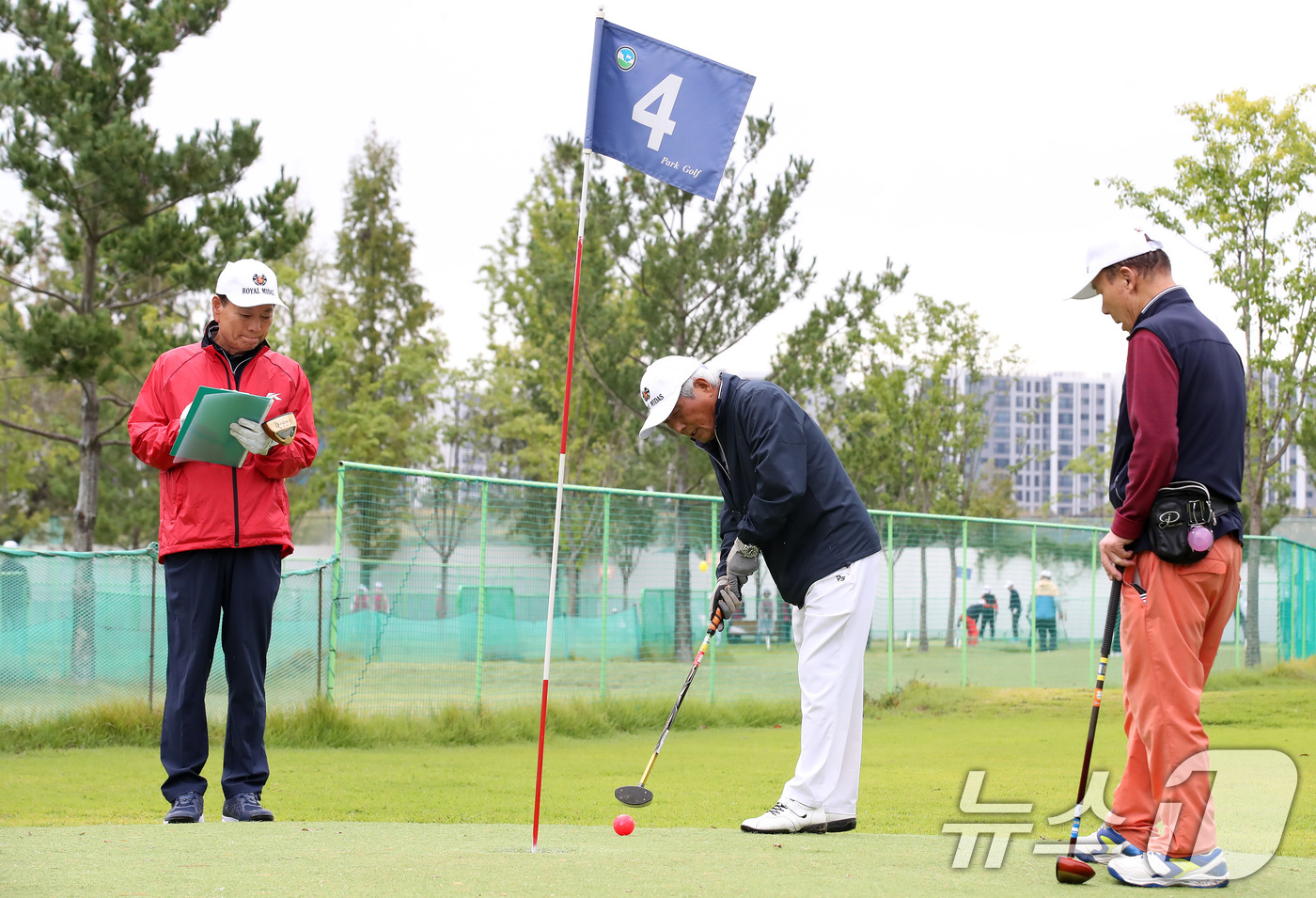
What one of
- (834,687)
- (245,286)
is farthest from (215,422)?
(834,687)

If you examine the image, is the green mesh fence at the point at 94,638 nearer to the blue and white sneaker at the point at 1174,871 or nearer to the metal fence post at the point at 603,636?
the metal fence post at the point at 603,636

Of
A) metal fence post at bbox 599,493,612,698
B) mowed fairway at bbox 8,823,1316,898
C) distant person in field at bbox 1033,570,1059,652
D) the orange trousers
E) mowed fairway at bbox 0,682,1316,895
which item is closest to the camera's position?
mowed fairway at bbox 8,823,1316,898

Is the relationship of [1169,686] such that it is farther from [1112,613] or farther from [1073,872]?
[1073,872]

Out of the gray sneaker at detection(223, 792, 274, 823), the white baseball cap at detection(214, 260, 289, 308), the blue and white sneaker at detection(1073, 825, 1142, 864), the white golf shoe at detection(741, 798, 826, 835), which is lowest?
the gray sneaker at detection(223, 792, 274, 823)

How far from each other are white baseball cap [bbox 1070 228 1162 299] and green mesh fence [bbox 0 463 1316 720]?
7399 mm

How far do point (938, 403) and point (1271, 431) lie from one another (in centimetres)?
946

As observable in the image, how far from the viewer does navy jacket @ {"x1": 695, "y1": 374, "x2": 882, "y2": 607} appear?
4.60 m

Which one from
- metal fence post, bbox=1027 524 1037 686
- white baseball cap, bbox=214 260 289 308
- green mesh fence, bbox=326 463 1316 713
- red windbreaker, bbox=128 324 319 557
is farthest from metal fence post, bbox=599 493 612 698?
metal fence post, bbox=1027 524 1037 686

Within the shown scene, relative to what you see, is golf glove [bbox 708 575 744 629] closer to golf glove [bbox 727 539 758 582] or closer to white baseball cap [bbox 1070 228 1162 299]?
golf glove [bbox 727 539 758 582]

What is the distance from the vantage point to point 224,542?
503 centimetres

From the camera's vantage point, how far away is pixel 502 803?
7125 mm

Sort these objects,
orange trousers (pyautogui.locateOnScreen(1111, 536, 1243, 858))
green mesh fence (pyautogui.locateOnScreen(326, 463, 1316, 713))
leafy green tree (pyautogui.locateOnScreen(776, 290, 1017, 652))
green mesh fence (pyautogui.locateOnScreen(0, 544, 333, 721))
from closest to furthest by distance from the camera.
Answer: orange trousers (pyautogui.locateOnScreen(1111, 536, 1243, 858))
green mesh fence (pyautogui.locateOnScreen(0, 544, 333, 721))
green mesh fence (pyautogui.locateOnScreen(326, 463, 1316, 713))
leafy green tree (pyautogui.locateOnScreen(776, 290, 1017, 652))

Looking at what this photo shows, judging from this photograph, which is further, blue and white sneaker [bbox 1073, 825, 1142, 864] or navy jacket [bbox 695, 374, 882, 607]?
navy jacket [bbox 695, 374, 882, 607]

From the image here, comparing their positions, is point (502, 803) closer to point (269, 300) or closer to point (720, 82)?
point (269, 300)
